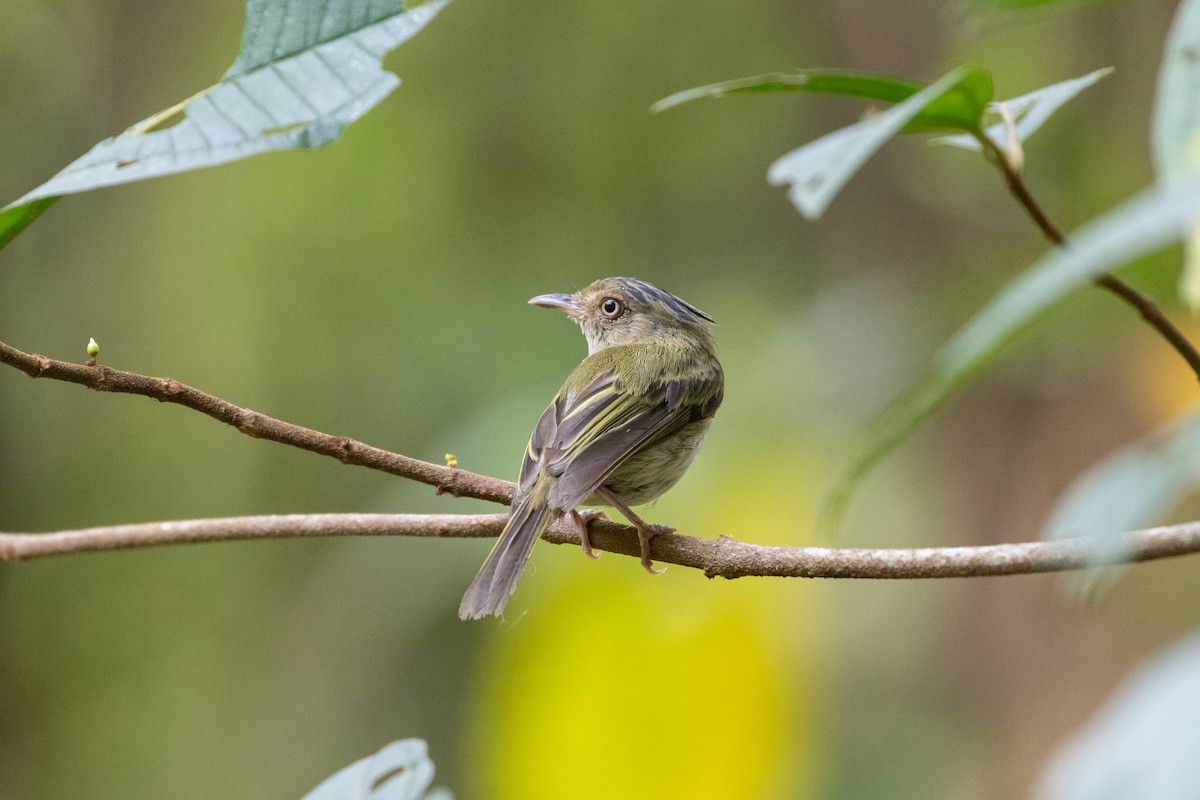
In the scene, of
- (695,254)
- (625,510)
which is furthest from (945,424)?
(625,510)

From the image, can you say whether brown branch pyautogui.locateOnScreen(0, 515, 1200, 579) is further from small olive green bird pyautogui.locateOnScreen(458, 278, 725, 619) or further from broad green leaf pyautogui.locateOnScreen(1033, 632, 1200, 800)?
broad green leaf pyautogui.locateOnScreen(1033, 632, 1200, 800)

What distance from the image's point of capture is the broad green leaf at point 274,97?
1208 mm

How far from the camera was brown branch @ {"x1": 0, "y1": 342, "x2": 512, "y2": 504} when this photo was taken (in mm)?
1690

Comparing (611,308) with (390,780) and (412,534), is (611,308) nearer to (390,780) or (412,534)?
(412,534)

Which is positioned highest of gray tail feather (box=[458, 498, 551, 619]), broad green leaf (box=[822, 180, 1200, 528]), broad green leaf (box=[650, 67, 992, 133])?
broad green leaf (box=[650, 67, 992, 133])

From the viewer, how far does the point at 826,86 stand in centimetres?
137

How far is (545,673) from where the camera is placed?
426 centimetres

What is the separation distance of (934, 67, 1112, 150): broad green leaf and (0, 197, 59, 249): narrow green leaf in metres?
1.16

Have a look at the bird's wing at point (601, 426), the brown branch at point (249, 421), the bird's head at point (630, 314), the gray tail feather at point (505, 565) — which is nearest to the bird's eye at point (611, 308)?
the bird's head at point (630, 314)

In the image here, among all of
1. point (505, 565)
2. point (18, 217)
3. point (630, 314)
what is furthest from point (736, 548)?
point (630, 314)

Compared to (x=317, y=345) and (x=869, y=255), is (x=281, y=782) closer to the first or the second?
(x=317, y=345)

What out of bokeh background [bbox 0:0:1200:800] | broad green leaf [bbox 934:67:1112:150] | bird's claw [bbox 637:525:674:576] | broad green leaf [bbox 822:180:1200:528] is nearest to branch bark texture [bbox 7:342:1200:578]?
bird's claw [bbox 637:525:674:576]

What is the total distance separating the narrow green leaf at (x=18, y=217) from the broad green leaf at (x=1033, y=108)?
1.16 meters

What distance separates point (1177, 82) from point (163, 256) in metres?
7.20
